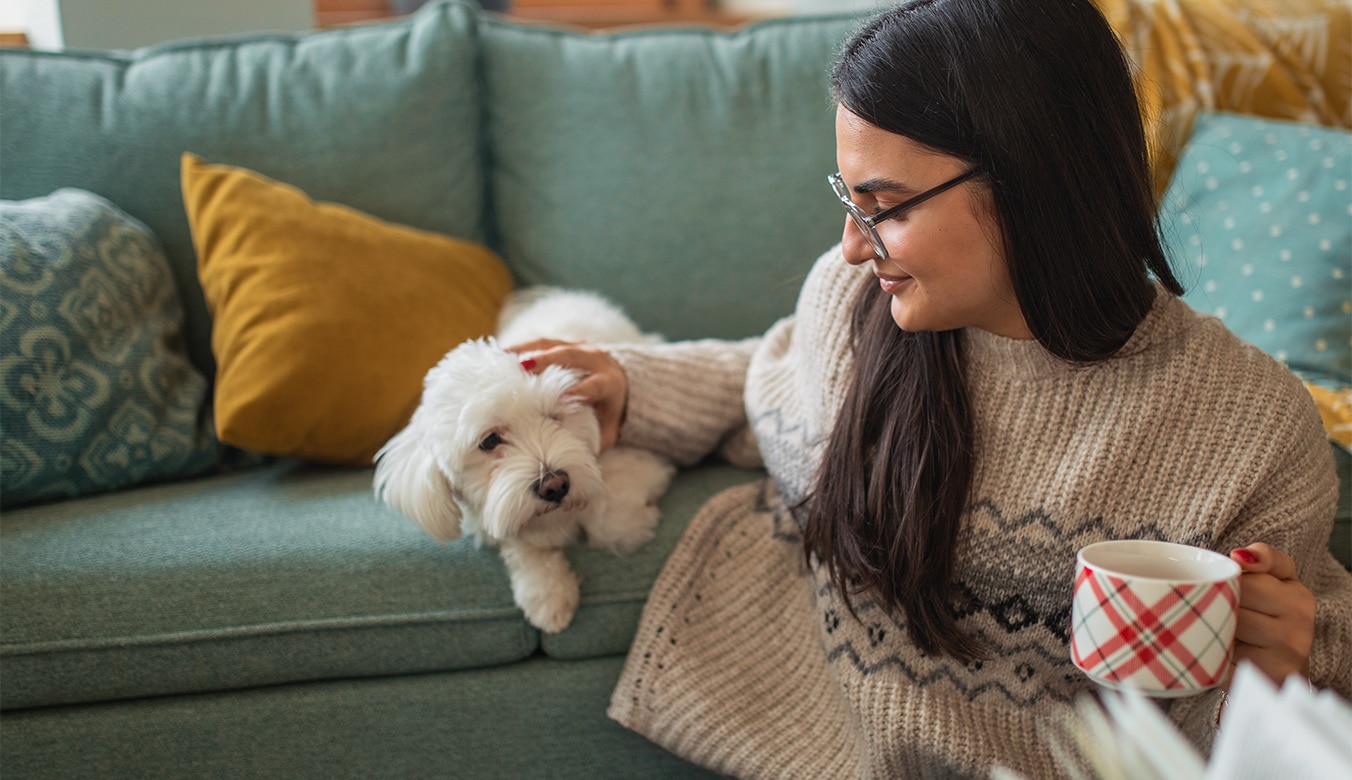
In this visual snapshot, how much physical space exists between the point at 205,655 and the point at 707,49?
1.43 m

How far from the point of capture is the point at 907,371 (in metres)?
1.16

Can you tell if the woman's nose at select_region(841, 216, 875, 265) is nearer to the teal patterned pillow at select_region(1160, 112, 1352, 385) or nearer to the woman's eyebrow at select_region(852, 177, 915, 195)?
the woman's eyebrow at select_region(852, 177, 915, 195)

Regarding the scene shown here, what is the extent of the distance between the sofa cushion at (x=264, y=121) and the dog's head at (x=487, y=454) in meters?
0.74

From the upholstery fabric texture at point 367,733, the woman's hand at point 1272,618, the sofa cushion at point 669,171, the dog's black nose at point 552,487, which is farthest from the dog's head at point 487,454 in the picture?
the woman's hand at point 1272,618

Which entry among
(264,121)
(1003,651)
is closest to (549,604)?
(1003,651)

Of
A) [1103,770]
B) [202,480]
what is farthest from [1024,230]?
[202,480]

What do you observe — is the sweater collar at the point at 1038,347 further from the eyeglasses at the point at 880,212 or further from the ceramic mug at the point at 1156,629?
the ceramic mug at the point at 1156,629

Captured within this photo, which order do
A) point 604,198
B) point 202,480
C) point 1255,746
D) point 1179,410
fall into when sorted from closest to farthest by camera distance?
point 1255,746 → point 1179,410 → point 202,480 → point 604,198

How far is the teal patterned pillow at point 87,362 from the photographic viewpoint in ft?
4.76

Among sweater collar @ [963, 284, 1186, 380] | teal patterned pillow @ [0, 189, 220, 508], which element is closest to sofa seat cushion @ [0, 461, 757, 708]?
teal patterned pillow @ [0, 189, 220, 508]

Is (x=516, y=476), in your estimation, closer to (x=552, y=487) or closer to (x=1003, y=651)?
(x=552, y=487)

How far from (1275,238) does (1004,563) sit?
35.2 inches

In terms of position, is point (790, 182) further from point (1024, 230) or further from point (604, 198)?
point (1024, 230)

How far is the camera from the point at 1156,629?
0.72 meters
